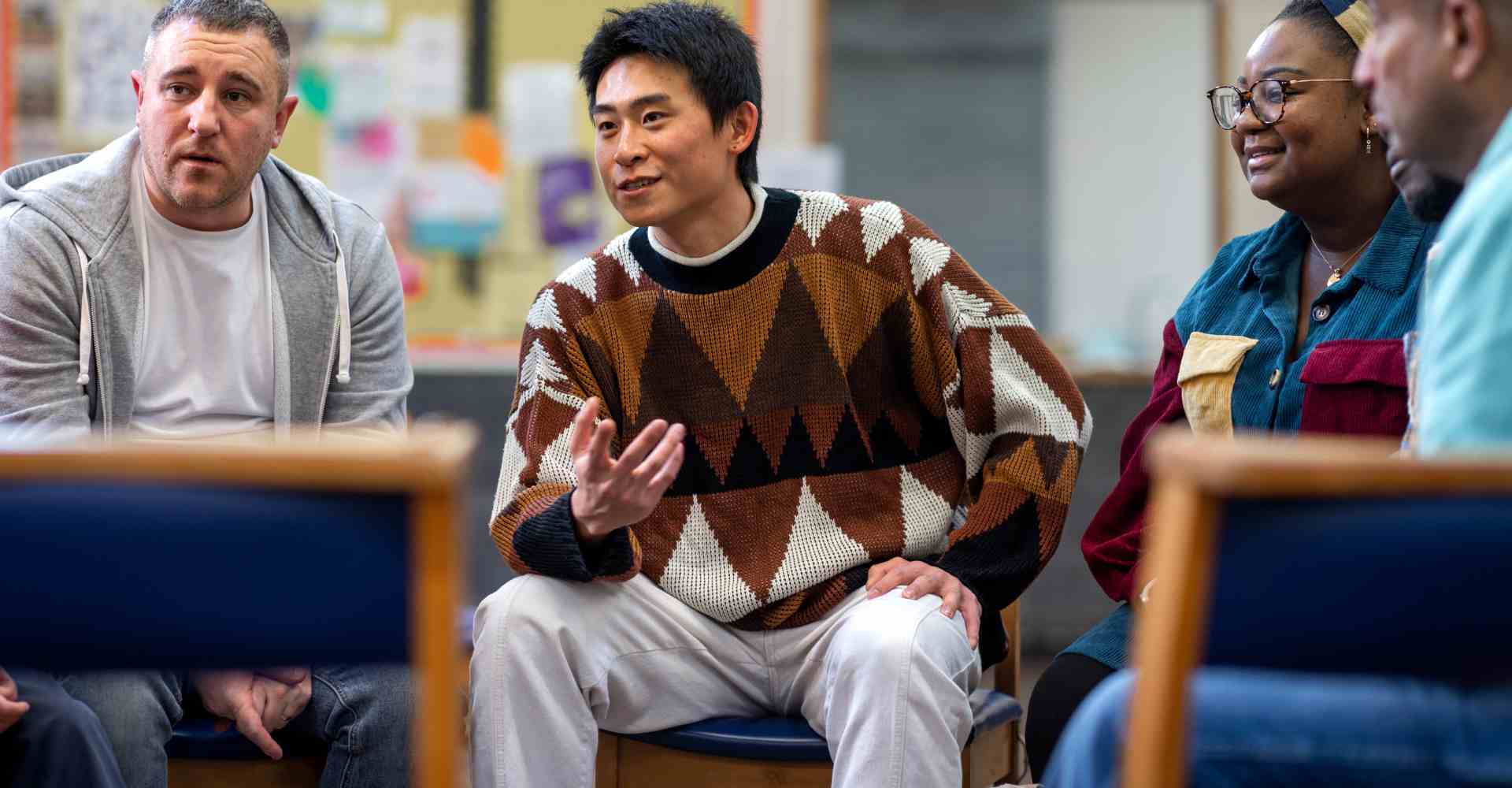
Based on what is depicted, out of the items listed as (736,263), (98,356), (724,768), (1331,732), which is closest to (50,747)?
(98,356)

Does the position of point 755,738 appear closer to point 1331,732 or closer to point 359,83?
point 1331,732

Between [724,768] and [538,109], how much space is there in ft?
7.70

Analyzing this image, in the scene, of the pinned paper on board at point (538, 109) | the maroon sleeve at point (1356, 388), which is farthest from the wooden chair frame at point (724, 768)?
the pinned paper on board at point (538, 109)

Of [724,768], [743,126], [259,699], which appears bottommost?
[724,768]

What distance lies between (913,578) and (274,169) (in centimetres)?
117

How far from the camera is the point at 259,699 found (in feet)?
6.04

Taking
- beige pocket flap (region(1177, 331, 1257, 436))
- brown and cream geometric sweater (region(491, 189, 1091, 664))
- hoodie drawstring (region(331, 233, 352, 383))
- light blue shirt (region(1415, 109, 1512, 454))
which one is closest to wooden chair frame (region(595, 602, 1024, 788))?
brown and cream geometric sweater (region(491, 189, 1091, 664))

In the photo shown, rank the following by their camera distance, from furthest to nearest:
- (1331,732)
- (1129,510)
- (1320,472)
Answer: (1129,510) < (1331,732) < (1320,472)

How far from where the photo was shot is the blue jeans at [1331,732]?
1028 mm

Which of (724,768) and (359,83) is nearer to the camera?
(724,768)

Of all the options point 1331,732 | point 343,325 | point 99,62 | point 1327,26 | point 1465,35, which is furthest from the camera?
point 99,62

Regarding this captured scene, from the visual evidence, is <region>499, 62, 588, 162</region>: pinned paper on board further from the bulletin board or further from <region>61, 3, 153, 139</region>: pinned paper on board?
<region>61, 3, 153, 139</region>: pinned paper on board

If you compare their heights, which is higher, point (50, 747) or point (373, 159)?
point (373, 159)

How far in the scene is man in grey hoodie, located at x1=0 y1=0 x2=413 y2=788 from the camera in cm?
189
